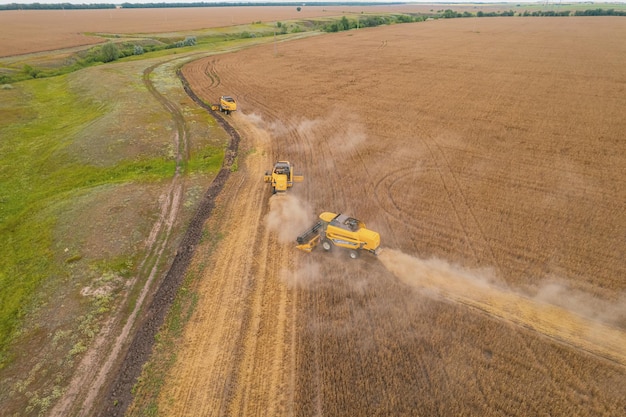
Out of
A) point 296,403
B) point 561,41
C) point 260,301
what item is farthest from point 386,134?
point 561,41

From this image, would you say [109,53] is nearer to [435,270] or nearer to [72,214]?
[72,214]

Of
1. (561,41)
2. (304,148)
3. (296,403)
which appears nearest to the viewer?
(296,403)

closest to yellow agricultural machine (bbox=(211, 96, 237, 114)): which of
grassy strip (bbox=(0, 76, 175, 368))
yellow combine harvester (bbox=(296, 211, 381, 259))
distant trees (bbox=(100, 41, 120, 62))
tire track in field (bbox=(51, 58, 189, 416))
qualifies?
tire track in field (bbox=(51, 58, 189, 416))

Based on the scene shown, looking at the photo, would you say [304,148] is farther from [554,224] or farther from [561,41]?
[561,41]

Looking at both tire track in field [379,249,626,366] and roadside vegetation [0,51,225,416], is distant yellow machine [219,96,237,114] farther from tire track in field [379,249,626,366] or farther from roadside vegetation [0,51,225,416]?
tire track in field [379,249,626,366]

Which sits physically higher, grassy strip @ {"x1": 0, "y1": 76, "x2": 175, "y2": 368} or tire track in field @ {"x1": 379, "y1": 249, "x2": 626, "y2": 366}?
grassy strip @ {"x1": 0, "y1": 76, "x2": 175, "y2": 368}

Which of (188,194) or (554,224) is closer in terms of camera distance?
(554,224)

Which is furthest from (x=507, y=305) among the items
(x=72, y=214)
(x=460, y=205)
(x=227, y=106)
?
(x=227, y=106)

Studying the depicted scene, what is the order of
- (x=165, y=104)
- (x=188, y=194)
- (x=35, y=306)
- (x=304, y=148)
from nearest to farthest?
(x=35, y=306) → (x=188, y=194) → (x=304, y=148) → (x=165, y=104)
